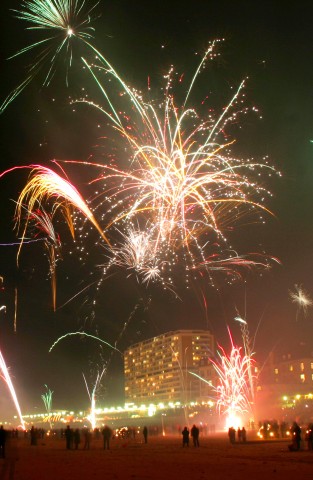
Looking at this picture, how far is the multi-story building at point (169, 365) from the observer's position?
11262 centimetres

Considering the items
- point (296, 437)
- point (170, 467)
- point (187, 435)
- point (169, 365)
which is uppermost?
point (169, 365)

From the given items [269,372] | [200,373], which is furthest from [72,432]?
[200,373]

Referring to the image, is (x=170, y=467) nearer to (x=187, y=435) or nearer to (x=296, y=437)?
(x=296, y=437)

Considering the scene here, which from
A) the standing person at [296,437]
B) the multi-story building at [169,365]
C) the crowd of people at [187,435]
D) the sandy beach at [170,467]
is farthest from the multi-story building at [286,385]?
the sandy beach at [170,467]

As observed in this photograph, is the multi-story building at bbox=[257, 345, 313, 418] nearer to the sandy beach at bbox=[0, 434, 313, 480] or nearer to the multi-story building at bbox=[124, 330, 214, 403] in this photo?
the multi-story building at bbox=[124, 330, 214, 403]

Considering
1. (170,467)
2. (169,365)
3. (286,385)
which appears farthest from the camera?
(169,365)

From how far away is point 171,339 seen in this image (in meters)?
123

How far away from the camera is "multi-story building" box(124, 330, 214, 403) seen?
112625 millimetres

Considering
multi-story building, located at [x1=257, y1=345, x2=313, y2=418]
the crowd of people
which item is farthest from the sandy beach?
multi-story building, located at [x1=257, y1=345, x2=313, y2=418]

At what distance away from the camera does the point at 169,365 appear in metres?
122

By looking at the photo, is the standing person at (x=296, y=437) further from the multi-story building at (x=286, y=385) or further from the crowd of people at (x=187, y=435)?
the multi-story building at (x=286, y=385)

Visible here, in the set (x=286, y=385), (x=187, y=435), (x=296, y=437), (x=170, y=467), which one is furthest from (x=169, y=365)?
(x=170, y=467)

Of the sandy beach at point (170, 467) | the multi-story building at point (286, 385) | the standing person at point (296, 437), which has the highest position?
the multi-story building at point (286, 385)

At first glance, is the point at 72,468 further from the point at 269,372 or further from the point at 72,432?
the point at 269,372
